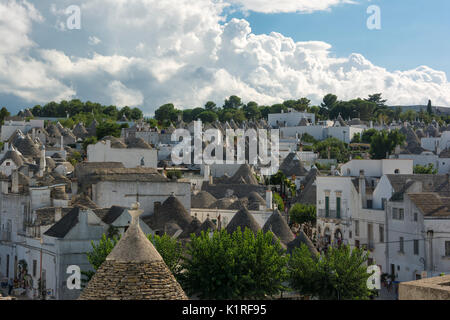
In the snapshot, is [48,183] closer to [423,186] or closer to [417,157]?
[423,186]

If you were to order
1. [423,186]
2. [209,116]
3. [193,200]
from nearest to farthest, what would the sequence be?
1. [423,186]
2. [193,200]
3. [209,116]

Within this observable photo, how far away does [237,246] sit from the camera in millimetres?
27672

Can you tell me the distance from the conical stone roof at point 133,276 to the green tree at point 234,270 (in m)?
13.1

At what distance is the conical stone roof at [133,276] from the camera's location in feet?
42.7

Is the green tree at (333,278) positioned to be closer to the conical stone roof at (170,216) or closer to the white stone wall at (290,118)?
the conical stone roof at (170,216)

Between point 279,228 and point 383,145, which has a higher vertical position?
point 383,145

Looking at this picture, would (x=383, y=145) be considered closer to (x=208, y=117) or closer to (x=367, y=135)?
(x=367, y=135)

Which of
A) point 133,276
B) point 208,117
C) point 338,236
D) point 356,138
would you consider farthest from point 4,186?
point 208,117

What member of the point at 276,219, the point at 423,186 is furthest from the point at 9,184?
the point at 423,186

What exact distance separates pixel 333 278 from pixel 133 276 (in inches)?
660

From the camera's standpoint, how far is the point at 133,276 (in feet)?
43.0

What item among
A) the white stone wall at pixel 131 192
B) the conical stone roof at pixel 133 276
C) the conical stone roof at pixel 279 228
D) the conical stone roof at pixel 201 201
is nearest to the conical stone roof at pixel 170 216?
the white stone wall at pixel 131 192
